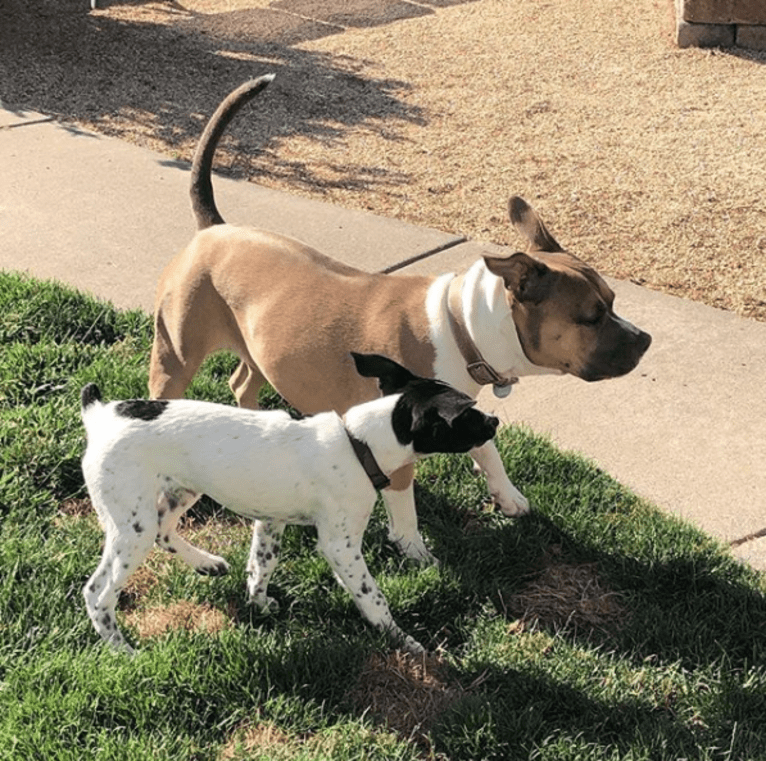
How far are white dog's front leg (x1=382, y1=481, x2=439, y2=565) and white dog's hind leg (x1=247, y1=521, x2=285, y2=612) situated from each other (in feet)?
1.66

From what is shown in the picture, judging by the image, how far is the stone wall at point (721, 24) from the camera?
10602 millimetres

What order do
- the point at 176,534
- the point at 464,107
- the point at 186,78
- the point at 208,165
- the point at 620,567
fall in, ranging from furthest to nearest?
the point at 186,78 < the point at 464,107 < the point at 208,165 < the point at 620,567 < the point at 176,534

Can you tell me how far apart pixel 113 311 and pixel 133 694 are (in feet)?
10.1

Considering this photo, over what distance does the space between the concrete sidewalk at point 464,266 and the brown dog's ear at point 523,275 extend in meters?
1.23

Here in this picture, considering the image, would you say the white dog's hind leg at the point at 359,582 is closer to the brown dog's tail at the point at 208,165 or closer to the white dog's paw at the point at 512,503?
the white dog's paw at the point at 512,503

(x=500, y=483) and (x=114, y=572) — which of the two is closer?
(x=114, y=572)

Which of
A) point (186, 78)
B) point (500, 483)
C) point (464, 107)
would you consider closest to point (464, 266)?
point (500, 483)

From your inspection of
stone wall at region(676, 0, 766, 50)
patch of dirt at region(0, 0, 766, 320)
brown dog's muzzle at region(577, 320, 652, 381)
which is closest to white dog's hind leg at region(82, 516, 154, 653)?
brown dog's muzzle at region(577, 320, 652, 381)

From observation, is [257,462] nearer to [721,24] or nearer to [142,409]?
[142,409]

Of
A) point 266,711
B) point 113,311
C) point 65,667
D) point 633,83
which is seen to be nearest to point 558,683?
point 266,711

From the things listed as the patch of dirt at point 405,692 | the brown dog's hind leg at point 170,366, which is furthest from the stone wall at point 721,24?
the patch of dirt at point 405,692

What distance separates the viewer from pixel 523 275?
4.16 meters

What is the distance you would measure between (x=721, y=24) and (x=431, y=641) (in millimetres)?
8540

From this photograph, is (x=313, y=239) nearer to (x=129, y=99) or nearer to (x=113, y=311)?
(x=113, y=311)
